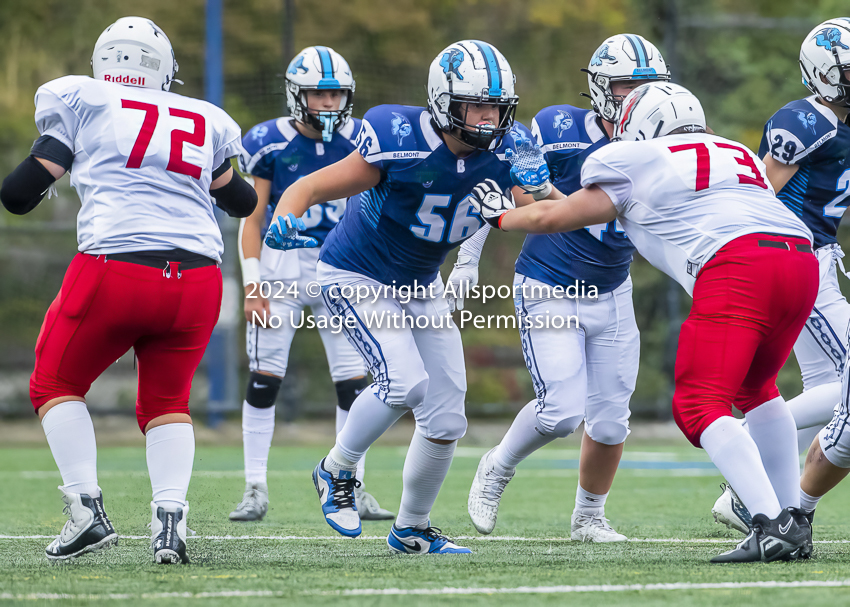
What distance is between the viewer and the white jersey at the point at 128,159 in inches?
131

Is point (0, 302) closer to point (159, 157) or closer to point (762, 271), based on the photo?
point (159, 157)

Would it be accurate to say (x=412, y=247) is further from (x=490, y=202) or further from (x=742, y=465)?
(x=742, y=465)

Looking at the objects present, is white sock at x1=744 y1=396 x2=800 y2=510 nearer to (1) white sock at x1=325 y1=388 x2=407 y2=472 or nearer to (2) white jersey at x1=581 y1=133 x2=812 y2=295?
(2) white jersey at x1=581 y1=133 x2=812 y2=295

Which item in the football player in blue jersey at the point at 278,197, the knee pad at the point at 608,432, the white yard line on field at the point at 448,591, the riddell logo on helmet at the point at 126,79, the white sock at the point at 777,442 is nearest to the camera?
the white yard line on field at the point at 448,591

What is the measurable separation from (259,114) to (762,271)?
8.04m

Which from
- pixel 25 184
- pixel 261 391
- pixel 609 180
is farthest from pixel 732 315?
pixel 261 391

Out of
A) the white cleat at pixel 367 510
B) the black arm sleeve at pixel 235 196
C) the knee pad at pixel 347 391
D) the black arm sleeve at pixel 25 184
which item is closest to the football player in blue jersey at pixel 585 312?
the white cleat at pixel 367 510

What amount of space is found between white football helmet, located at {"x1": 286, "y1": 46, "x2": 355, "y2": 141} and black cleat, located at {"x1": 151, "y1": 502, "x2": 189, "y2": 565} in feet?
9.06

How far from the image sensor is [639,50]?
14.4 feet

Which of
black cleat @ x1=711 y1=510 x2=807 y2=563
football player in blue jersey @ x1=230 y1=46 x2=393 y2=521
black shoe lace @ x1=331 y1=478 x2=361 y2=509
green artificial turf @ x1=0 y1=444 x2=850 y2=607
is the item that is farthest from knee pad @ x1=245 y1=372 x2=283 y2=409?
black cleat @ x1=711 y1=510 x2=807 y2=563

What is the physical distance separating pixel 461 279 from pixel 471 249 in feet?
0.54

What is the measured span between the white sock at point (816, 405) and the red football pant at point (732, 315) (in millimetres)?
1257

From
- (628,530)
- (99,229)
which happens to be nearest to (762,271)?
(628,530)

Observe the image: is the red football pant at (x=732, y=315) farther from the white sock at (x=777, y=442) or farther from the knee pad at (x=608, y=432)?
the knee pad at (x=608, y=432)
